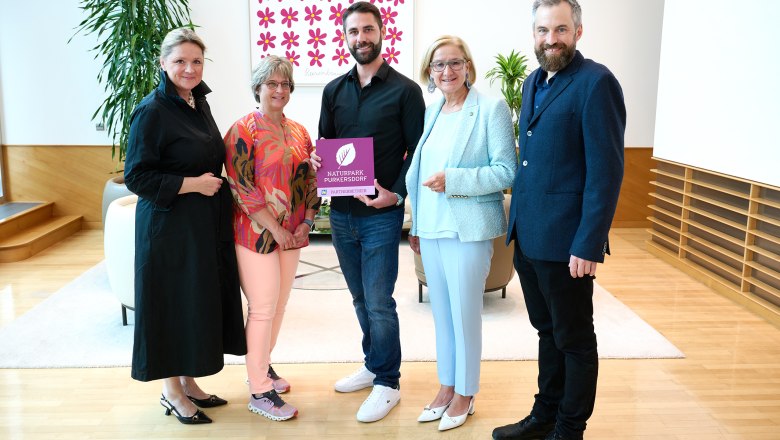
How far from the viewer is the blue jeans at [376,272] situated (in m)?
2.91

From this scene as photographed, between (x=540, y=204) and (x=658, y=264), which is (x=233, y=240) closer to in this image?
(x=540, y=204)

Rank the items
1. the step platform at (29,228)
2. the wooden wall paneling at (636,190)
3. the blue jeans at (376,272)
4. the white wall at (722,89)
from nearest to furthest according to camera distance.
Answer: the blue jeans at (376,272)
the white wall at (722,89)
the step platform at (29,228)
the wooden wall paneling at (636,190)

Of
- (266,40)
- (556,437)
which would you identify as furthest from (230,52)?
(556,437)

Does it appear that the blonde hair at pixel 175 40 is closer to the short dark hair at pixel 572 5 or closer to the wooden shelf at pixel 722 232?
the short dark hair at pixel 572 5

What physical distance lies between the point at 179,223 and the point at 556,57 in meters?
1.55

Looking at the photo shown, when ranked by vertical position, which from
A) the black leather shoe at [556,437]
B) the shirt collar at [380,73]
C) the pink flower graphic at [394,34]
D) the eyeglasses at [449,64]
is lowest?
the black leather shoe at [556,437]

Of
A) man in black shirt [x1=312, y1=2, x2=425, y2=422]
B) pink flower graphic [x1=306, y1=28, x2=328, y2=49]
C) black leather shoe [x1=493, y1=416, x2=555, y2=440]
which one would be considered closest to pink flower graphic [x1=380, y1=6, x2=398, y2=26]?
pink flower graphic [x1=306, y1=28, x2=328, y2=49]

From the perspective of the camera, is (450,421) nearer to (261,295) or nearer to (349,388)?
(349,388)

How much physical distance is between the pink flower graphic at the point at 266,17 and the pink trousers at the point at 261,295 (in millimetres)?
4191

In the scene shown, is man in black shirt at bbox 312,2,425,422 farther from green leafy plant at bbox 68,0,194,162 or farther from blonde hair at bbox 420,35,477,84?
green leafy plant at bbox 68,0,194,162

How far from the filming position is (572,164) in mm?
2355

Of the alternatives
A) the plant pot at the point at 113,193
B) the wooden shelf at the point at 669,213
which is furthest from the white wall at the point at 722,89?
the plant pot at the point at 113,193

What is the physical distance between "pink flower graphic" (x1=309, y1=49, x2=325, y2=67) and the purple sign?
13.4ft

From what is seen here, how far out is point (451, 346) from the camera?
113 inches
